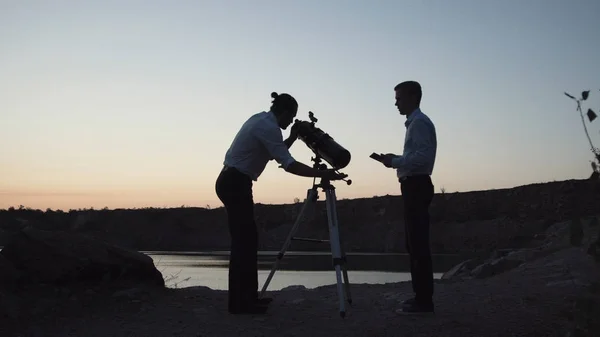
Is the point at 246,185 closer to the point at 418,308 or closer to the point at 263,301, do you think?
the point at 263,301

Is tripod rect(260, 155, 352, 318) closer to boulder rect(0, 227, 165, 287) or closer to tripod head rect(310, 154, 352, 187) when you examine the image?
tripod head rect(310, 154, 352, 187)

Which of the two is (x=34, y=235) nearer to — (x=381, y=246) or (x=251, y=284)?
(x=251, y=284)

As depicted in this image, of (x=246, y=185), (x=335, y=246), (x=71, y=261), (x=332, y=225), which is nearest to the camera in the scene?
(x=335, y=246)

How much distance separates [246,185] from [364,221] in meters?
29.7

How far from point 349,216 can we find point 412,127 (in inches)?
1190

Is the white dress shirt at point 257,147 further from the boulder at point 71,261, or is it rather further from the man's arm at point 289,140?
the boulder at point 71,261

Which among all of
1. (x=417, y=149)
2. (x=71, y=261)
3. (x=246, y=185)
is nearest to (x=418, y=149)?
(x=417, y=149)

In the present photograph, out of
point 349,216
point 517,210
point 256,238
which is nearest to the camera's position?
point 256,238

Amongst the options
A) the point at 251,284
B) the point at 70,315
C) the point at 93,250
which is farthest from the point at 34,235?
the point at 251,284

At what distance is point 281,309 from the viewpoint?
591 centimetres

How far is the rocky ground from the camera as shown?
503cm

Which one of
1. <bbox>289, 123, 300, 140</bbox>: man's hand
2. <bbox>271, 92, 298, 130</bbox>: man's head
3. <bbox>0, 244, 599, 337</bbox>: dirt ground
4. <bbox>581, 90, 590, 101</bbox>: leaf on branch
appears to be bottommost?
<bbox>0, 244, 599, 337</bbox>: dirt ground

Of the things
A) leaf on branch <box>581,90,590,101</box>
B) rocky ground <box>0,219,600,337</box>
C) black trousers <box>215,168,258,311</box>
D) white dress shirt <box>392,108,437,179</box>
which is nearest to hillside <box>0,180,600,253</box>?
rocky ground <box>0,219,600,337</box>

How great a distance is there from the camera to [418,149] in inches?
210
